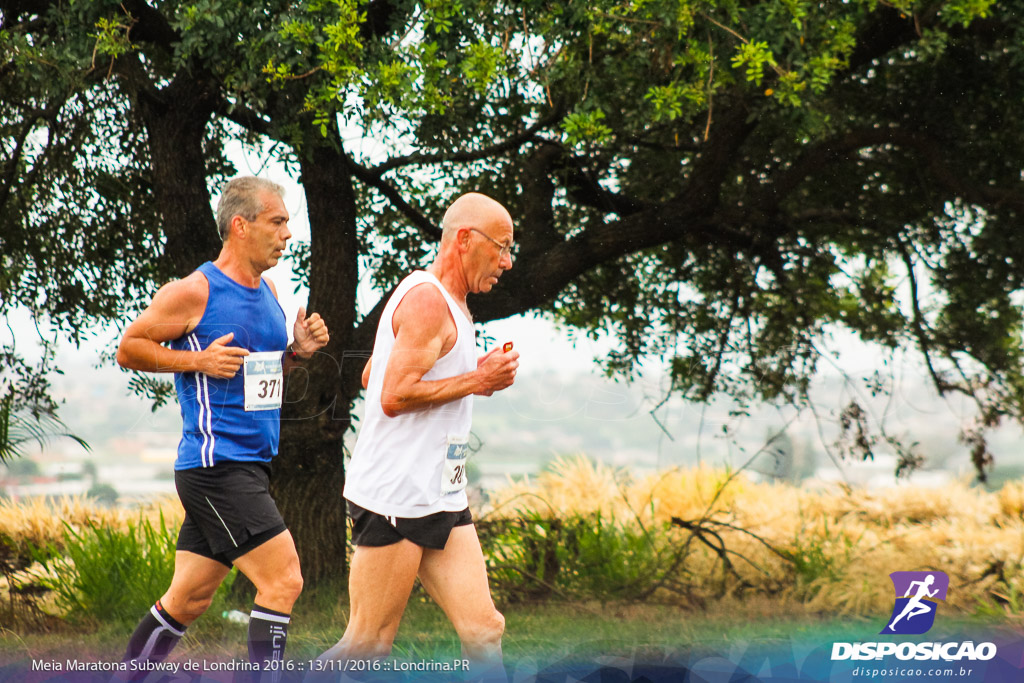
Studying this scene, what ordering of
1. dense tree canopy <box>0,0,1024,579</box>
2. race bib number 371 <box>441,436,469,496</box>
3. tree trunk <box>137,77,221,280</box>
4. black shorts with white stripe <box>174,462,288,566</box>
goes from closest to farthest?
1. race bib number 371 <box>441,436,469,496</box>
2. black shorts with white stripe <box>174,462,288,566</box>
3. dense tree canopy <box>0,0,1024,579</box>
4. tree trunk <box>137,77,221,280</box>

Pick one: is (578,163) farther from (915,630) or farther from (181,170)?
(915,630)

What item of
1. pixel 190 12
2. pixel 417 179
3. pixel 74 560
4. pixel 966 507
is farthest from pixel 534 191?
pixel 966 507

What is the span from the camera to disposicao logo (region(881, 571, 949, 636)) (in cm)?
459

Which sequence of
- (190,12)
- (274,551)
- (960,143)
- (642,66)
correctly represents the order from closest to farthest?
(274,551)
(190,12)
(642,66)
(960,143)

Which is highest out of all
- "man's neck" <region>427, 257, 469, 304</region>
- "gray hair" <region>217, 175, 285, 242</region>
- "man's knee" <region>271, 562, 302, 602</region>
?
"gray hair" <region>217, 175, 285, 242</region>

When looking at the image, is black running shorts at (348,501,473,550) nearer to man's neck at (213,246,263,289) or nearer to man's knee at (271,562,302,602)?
man's knee at (271,562,302,602)

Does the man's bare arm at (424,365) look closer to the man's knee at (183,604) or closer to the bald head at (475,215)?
the bald head at (475,215)

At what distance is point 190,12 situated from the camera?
4.38 metres

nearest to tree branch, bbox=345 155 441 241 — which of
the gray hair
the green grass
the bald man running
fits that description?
the green grass

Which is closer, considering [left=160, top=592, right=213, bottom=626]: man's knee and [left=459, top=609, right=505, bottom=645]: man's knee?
[left=459, top=609, right=505, bottom=645]: man's knee

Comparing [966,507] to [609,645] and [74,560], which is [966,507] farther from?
[74,560]

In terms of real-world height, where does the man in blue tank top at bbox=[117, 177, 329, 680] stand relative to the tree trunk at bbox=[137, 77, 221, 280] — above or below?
below

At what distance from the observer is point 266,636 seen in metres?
3.13

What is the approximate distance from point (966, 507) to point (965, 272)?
2.04 m
